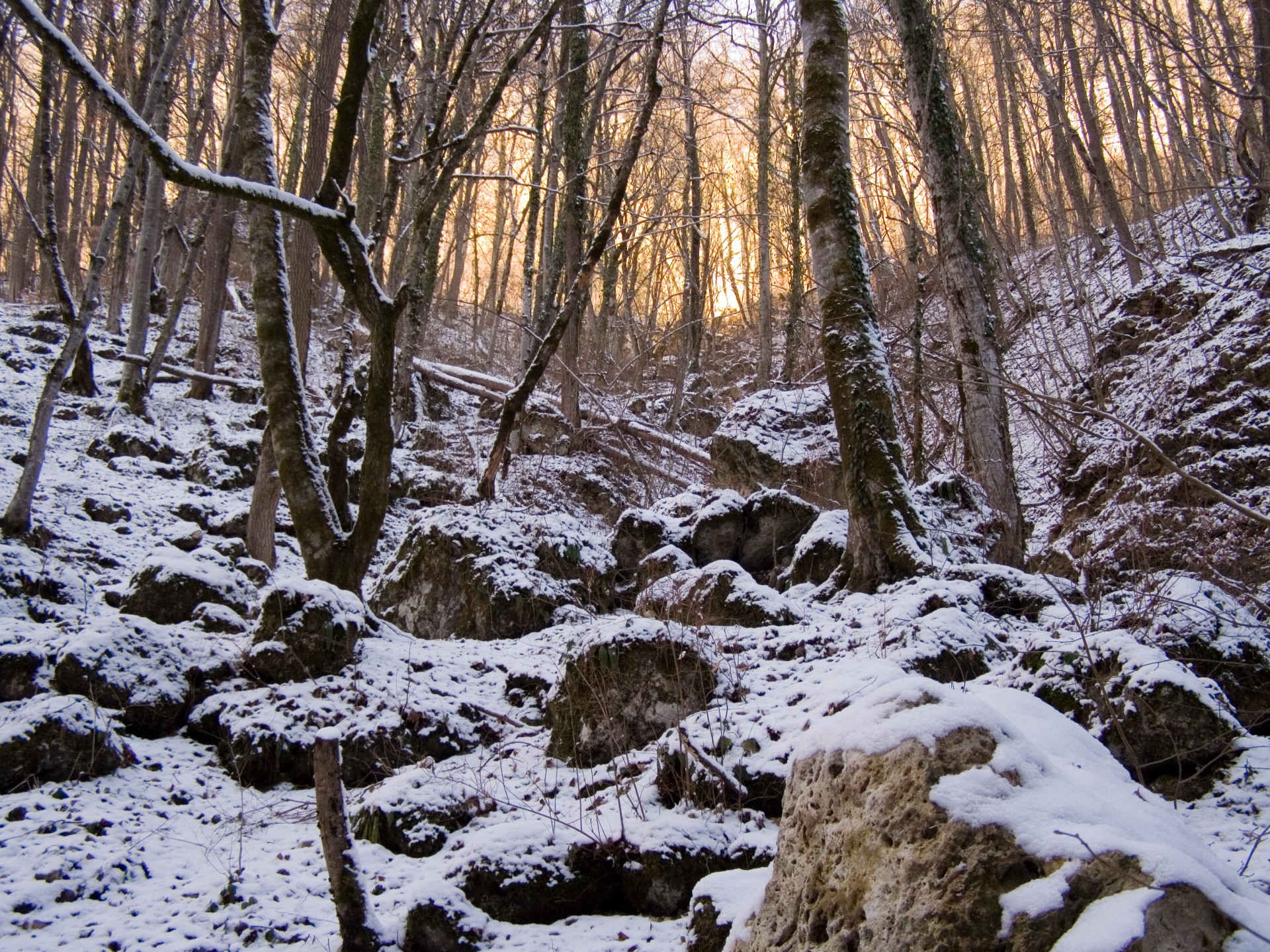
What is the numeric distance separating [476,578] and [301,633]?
195 centimetres

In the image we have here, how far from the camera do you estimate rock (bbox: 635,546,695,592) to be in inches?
275

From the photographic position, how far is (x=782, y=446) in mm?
9211

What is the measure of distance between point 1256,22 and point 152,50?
1327 centimetres

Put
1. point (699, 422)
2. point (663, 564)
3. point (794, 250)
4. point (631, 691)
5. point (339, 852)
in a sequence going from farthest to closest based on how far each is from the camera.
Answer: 1. point (794, 250)
2. point (699, 422)
3. point (663, 564)
4. point (631, 691)
5. point (339, 852)

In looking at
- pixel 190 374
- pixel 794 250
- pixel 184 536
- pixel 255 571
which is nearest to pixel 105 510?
pixel 184 536

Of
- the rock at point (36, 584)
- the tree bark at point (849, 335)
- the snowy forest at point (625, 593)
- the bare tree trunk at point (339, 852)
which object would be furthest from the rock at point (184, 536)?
the tree bark at point (849, 335)

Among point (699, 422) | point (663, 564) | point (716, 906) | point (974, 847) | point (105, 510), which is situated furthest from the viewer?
point (699, 422)

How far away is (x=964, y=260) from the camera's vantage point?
7.14 metres

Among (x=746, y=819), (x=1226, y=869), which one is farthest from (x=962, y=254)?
(x=1226, y=869)

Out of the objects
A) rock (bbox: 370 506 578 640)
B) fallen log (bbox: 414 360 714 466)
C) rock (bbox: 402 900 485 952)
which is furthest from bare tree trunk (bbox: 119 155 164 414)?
rock (bbox: 402 900 485 952)

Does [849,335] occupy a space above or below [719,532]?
above

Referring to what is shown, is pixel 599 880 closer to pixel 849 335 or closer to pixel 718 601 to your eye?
pixel 718 601

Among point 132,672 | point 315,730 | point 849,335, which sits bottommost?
point 315,730

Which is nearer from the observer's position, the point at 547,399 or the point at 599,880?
the point at 599,880
